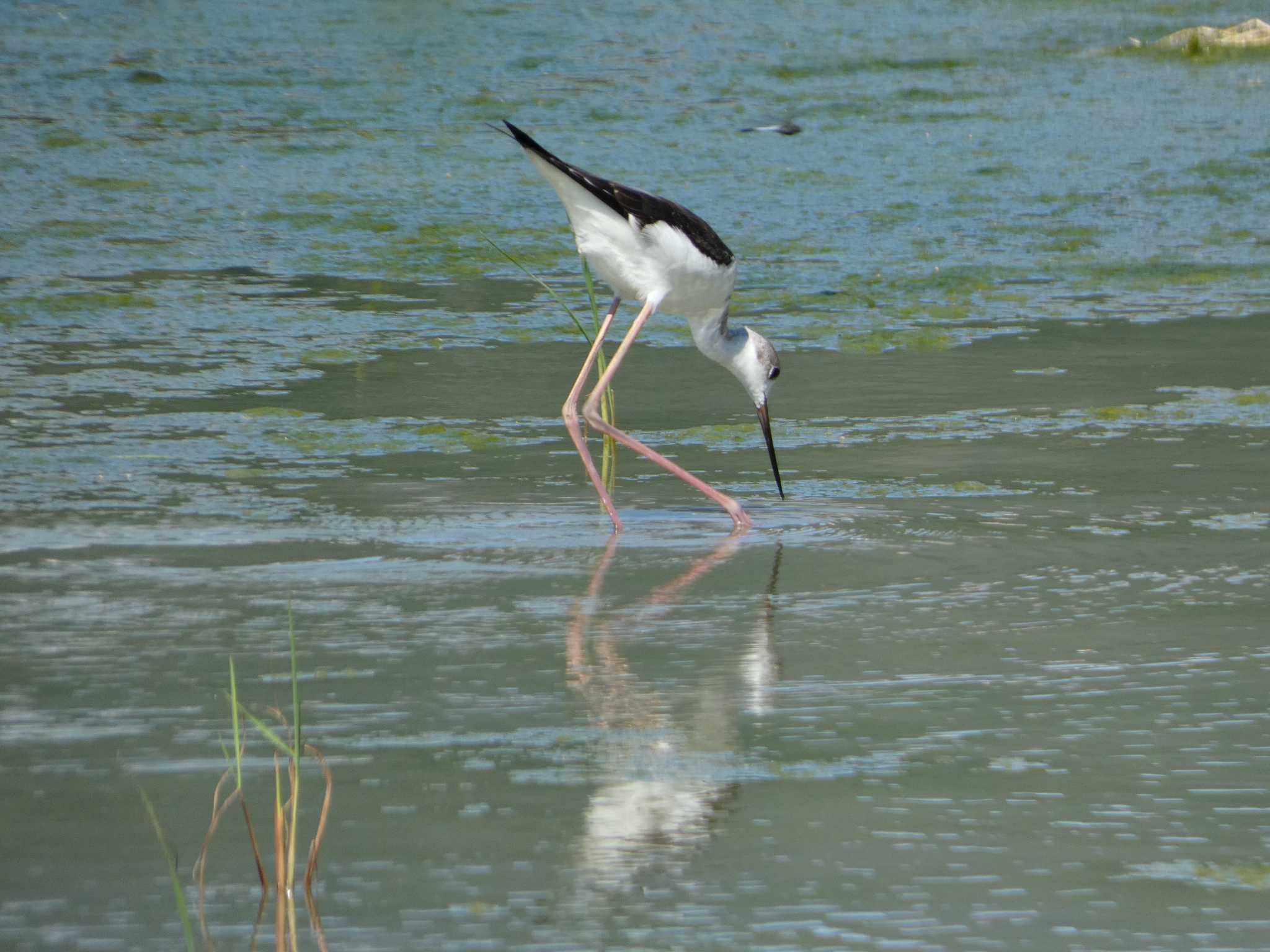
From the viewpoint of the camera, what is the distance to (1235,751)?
11.5ft

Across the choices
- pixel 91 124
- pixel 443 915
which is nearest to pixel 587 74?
pixel 91 124

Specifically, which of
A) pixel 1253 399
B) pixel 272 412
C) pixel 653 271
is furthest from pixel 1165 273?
pixel 272 412

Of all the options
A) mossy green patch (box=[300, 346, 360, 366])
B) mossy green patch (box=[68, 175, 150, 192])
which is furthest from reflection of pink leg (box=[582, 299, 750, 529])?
mossy green patch (box=[68, 175, 150, 192])

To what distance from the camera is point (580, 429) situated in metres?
6.28

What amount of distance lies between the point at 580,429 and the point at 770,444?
0.61 metres

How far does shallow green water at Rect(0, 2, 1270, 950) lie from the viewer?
2998 mm

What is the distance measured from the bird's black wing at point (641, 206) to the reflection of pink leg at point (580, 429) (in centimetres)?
39

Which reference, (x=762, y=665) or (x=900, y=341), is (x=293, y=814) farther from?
(x=900, y=341)

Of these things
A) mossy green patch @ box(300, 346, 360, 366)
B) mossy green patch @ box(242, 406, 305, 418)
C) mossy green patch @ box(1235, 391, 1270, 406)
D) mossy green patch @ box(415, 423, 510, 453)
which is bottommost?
mossy green patch @ box(1235, 391, 1270, 406)

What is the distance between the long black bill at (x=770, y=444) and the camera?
5730 mm

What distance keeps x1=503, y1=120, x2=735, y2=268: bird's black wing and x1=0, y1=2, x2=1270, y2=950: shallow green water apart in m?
0.68

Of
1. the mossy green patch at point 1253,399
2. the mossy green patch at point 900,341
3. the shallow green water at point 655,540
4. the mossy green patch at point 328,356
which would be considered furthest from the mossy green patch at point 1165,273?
the mossy green patch at point 328,356

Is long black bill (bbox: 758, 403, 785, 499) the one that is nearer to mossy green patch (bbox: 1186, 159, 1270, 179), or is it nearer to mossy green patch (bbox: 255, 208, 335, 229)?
mossy green patch (bbox: 255, 208, 335, 229)

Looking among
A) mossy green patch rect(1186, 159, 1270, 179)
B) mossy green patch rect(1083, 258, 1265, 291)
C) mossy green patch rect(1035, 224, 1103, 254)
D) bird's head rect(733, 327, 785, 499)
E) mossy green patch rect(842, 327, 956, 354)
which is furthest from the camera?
mossy green patch rect(1186, 159, 1270, 179)
